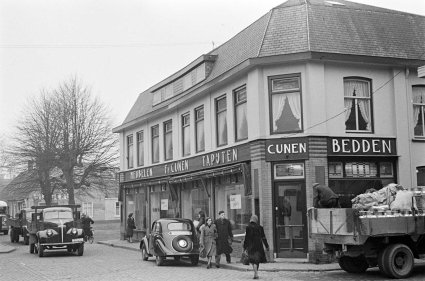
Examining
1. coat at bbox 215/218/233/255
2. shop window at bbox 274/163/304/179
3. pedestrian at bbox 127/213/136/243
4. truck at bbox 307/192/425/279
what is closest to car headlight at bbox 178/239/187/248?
coat at bbox 215/218/233/255

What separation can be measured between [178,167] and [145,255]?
6707 millimetres

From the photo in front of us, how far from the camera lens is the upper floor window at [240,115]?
73.2 ft

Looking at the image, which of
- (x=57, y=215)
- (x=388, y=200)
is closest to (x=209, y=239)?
(x=388, y=200)

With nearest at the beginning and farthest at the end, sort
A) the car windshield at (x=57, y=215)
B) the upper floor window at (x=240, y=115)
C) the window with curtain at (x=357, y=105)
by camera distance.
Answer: the window with curtain at (x=357, y=105) → the upper floor window at (x=240, y=115) → the car windshield at (x=57, y=215)

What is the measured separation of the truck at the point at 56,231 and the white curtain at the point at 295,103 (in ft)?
37.5

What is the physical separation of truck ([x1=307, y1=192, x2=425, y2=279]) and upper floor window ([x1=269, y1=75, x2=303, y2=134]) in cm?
495

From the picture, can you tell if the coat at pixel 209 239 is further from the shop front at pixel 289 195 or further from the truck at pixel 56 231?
the truck at pixel 56 231

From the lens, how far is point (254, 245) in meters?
16.7

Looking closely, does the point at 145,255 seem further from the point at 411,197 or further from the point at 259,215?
the point at 411,197

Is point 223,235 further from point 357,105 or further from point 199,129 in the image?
point 199,129

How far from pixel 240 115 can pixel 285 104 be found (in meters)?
2.51

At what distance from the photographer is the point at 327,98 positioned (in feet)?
67.5

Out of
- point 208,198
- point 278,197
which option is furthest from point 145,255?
point 278,197

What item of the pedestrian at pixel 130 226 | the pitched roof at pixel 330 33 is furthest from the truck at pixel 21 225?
the pitched roof at pixel 330 33
